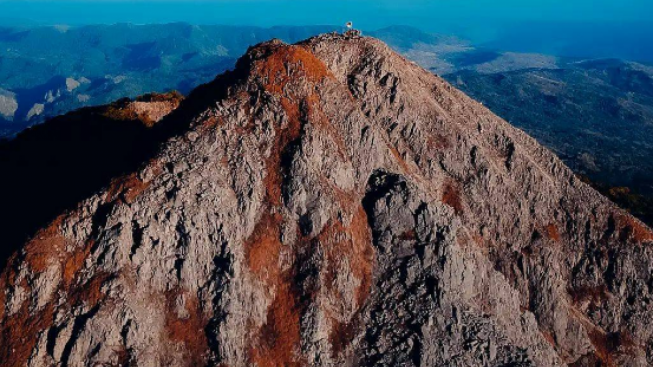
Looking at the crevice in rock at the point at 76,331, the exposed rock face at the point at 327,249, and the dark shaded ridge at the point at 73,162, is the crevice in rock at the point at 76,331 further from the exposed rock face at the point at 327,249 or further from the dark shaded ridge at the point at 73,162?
the dark shaded ridge at the point at 73,162

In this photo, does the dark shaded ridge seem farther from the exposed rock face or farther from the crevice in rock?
the crevice in rock

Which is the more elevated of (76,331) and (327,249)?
(327,249)

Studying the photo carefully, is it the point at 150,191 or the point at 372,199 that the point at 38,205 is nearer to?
the point at 150,191

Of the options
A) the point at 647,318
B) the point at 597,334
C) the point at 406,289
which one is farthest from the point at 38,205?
the point at 647,318

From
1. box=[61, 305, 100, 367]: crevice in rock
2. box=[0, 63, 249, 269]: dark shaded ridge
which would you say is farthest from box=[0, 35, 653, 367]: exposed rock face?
box=[0, 63, 249, 269]: dark shaded ridge

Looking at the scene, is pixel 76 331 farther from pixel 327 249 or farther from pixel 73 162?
pixel 73 162

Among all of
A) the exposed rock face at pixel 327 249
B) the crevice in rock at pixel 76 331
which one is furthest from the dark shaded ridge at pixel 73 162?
the crevice in rock at pixel 76 331

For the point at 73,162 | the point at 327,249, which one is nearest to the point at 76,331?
the point at 327,249
